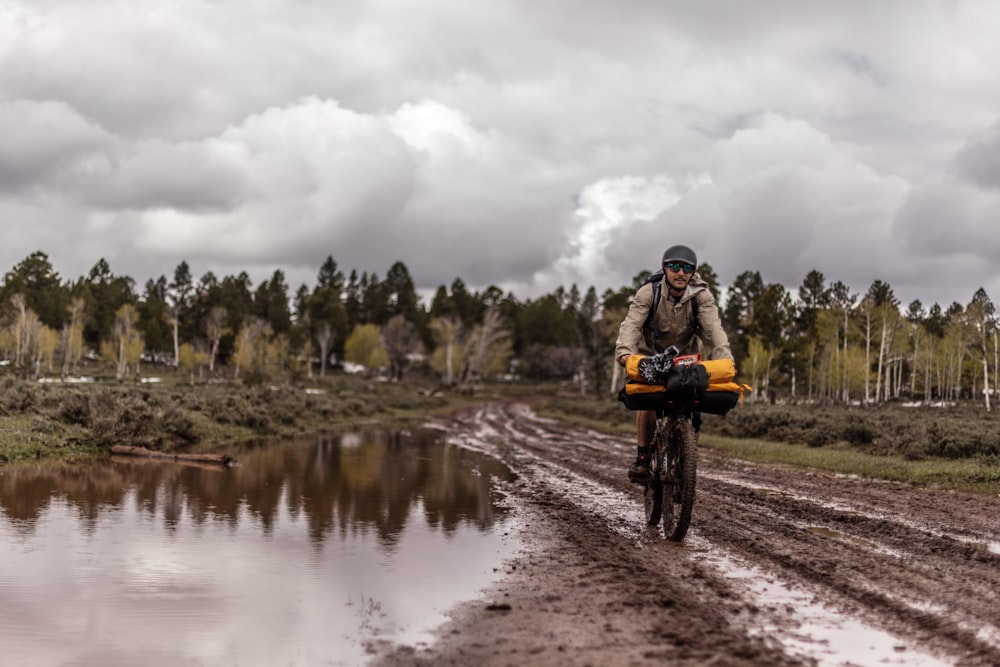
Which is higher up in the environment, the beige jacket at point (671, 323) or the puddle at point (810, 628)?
the beige jacket at point (671, 323)

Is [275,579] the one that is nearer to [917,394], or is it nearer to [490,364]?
[490,364]

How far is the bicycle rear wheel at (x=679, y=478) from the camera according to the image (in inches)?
257

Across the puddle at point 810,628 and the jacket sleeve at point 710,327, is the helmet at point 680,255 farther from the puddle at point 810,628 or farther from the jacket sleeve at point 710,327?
the puddle at point 810,628

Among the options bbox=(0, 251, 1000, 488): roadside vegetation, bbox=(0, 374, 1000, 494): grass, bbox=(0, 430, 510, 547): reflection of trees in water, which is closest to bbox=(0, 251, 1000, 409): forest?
bbox=(0, 251, 1000, 488): roadside vegetation

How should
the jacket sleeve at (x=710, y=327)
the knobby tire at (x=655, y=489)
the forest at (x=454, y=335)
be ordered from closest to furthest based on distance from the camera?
the jacket sleeve at (x=710, y=327) → the knobby tire at (x=655, y=489) → the forest at (x=454, y=335)

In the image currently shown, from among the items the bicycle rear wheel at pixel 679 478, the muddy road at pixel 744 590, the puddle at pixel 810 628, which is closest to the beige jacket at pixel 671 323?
the bicycle rear wheel at pixel 679 478

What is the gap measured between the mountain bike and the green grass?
7027 millimetres

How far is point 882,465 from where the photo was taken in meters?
14.5

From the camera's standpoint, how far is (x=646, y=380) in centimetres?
656

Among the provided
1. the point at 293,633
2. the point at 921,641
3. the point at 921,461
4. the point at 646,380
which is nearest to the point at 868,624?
the point at 921,641

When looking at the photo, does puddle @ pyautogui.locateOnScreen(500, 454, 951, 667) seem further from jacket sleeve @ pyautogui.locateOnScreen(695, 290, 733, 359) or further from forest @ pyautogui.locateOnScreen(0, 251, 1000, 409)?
forest @ pyautogui.locateOnScreen(0, 251, 1000, 409)

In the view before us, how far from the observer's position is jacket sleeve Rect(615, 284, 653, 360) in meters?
7.00

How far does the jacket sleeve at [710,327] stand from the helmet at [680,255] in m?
0.41

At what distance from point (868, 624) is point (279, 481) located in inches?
382
